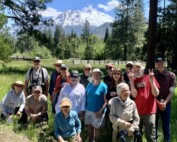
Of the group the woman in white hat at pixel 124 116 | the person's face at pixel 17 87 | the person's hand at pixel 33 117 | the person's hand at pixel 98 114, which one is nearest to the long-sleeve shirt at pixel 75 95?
the person's hand at pixel 98 114

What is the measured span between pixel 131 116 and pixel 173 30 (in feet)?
122

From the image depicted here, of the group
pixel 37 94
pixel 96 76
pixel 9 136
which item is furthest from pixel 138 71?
pixel 9 136

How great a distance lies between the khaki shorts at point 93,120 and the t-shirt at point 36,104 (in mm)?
1384

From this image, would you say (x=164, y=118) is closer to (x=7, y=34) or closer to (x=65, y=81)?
(x=65, y=81)

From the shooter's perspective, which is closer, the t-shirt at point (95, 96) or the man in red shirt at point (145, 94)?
the man in red shirt at point (145, 94)

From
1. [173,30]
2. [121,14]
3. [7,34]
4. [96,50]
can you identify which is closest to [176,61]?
[173,30]

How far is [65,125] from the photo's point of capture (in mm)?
8789

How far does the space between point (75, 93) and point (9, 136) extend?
5.80ft

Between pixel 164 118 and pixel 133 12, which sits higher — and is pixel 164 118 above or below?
below

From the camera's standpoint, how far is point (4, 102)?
1102 centimetres

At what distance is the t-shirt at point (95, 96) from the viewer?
936 cm

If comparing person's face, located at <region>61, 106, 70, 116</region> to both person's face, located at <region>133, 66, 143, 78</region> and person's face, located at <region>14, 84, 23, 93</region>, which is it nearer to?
person's face, located at <region>133, 66, 143, 78</region>

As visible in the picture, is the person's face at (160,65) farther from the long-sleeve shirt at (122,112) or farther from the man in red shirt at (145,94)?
the long-sleeve shirt at (122,112)

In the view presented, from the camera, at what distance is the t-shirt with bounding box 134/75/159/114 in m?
8.64
